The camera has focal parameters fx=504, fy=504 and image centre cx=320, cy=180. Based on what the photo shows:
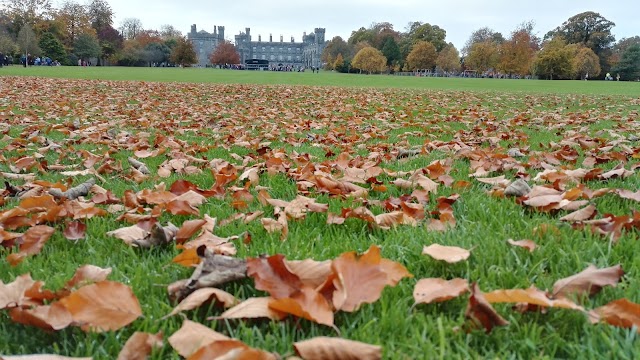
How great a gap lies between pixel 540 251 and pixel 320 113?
267 inches

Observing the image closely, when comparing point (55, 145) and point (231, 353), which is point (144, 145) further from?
point (231, 353)

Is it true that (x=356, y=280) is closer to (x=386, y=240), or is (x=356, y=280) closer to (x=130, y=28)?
(x=386, y=240)

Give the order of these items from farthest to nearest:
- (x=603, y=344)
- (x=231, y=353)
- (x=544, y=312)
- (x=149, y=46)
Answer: (x=149, y=46) < (x=544, y=312) < (x=603, y=344) < (x=231, y=353)

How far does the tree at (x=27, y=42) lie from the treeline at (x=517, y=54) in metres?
45.4

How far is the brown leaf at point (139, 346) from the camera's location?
44.0 inches

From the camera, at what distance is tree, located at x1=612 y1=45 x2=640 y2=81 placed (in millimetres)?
71000

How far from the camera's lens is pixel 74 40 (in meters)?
76.1

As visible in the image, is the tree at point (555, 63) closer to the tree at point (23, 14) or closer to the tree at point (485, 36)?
the tree at point (485, 36)

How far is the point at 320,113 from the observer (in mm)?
8258

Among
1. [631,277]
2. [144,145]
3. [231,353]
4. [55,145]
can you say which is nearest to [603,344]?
[631,277]

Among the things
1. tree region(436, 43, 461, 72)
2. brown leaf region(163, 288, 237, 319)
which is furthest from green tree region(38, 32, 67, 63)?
brown leaf region(163, 288, 237, 319)

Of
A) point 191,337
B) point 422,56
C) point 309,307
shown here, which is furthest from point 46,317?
point 422,56

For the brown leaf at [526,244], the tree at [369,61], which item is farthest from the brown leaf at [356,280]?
the tree at [369,61]

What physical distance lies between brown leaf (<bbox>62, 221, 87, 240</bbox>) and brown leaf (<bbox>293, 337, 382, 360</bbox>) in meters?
1.29
